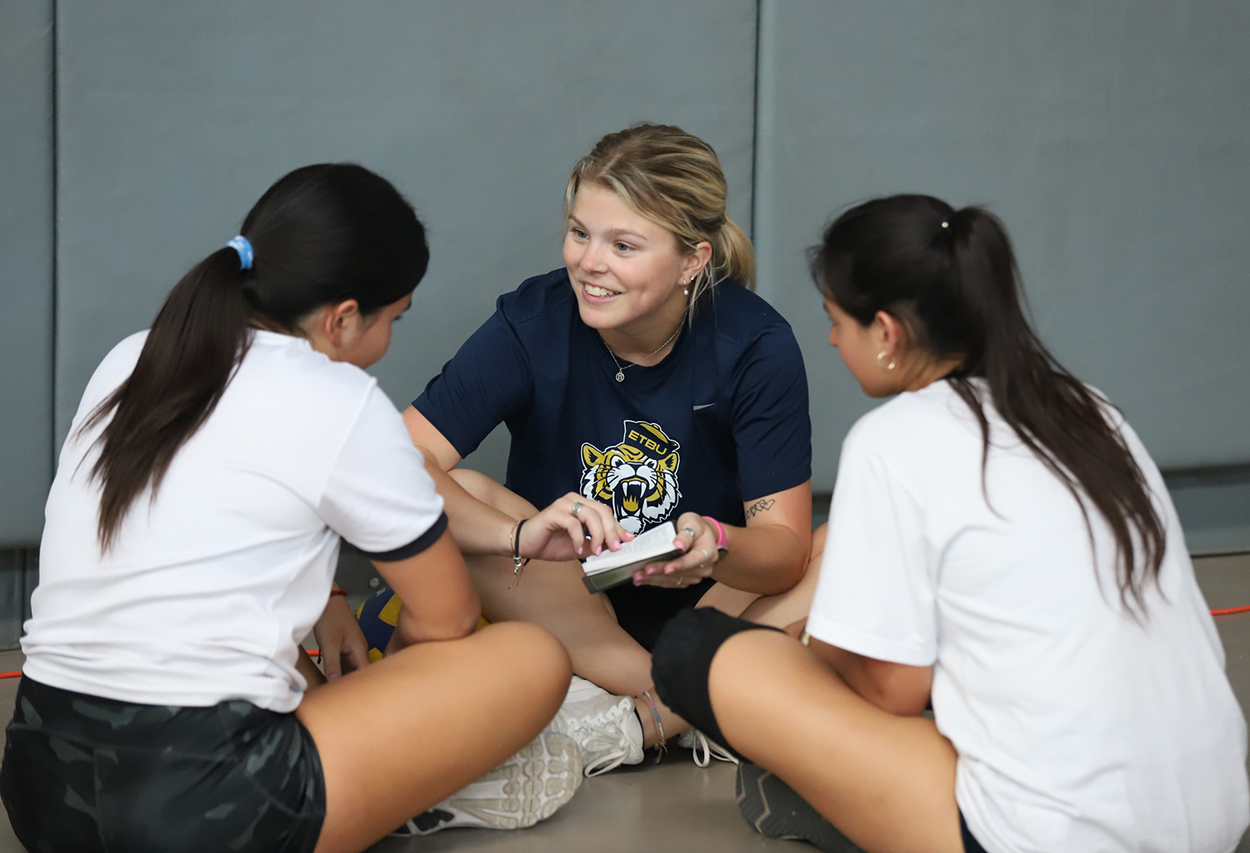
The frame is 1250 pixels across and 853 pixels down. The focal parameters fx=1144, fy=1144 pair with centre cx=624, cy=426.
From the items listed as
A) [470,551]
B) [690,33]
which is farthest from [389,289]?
[690,33]

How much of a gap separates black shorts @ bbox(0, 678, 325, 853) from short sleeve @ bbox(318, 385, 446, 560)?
0.20 m

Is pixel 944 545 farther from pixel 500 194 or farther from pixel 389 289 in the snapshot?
pixel 500 194

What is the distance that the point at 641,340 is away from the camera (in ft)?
5.62

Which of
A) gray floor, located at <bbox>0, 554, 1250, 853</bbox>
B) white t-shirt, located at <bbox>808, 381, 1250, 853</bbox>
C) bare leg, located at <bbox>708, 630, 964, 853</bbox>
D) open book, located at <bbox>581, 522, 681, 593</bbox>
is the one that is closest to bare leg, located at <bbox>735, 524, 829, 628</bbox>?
gray floor, located at <bbox>0, 554, 1250, 853</bbox>

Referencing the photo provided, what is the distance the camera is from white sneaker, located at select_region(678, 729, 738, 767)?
1.59 metres

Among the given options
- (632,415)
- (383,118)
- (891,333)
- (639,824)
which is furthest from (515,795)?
(383,118)

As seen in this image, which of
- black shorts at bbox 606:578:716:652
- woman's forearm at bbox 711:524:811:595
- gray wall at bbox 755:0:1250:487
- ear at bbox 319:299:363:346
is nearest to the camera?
ear at bbox 319:299:363:346

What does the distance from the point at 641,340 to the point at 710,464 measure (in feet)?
0.70

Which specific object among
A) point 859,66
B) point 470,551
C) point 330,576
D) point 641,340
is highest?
point 859,66

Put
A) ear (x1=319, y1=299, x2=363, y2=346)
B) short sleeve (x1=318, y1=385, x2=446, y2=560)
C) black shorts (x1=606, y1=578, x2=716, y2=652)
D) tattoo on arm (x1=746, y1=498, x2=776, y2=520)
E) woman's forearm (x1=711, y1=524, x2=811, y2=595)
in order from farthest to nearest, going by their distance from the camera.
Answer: black shorts (x1=606, y1=578, x2=716, y2=652) < tattoo on arm (x1=746, y1=498, x2=776, y2=520) < woman's forearm (x1=711, y1=524, x2=811, y2=595) < ear (x1=319, y1=299, x2=363, y2=346) < short sleeve (x1=318, y1=385, x2=446, y2=560)

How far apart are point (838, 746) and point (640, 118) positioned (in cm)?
142

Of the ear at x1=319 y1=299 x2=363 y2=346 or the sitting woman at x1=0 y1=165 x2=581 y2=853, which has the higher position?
the ear at x1=319 y1=299 x2=363 y2=346

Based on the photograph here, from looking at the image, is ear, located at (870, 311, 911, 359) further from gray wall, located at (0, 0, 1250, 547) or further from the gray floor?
gray wall, located at (0, 0, 1250, 547)

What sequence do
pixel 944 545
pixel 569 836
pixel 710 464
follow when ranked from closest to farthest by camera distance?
pixel 944 545 < pixel 569 836 < pixel 710 464
